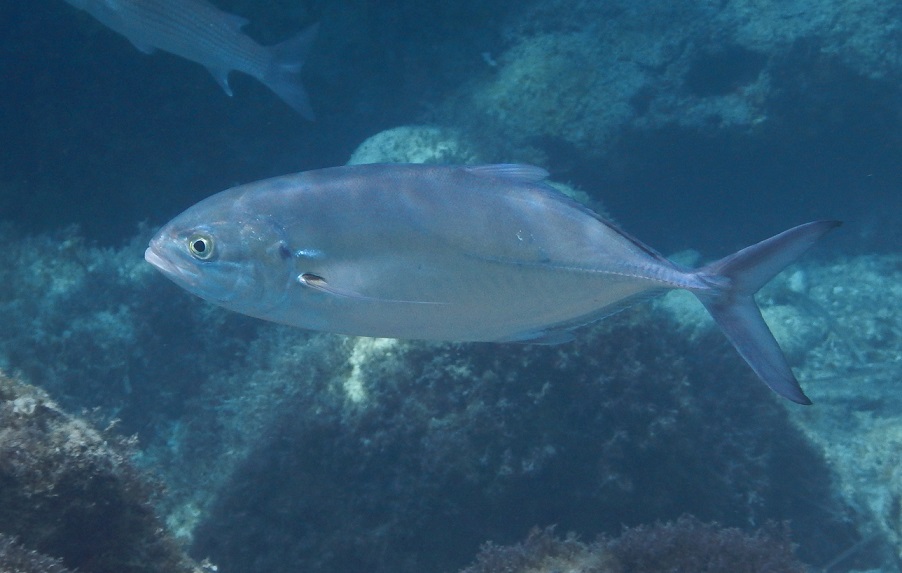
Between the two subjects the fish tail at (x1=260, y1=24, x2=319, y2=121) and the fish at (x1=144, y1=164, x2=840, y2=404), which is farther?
the fish tail at (x1=260, y1=24, x2=319, y2=121)

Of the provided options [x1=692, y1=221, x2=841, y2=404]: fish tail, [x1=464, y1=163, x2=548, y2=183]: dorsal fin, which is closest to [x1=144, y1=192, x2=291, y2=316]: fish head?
[x1=464, y1=163, x2=548, y2=183]: dorsal fin

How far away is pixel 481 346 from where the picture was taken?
4.85 metres

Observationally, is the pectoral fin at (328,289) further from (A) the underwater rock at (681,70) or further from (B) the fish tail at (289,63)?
(A) the underwater rock at (681,70)

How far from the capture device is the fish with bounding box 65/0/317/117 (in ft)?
17.8

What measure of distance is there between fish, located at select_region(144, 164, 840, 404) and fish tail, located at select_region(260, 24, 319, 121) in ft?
15.5

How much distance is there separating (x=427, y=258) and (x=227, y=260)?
697mm

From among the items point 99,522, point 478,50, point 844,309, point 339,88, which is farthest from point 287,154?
point 844,309

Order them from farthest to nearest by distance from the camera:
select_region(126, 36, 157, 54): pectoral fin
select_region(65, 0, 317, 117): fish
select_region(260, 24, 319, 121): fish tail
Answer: select_region(260, 24, 319, 121): fish tail < select_region(126, 36, 157, 54): pectoral fin < select_region(65, 0, 317, 117): fish

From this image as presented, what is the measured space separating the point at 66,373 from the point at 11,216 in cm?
282

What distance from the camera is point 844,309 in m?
8.88

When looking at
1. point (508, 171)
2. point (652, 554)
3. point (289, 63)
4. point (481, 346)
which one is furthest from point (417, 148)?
point (652, 554)

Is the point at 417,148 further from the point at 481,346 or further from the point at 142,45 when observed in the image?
the point at 481,346

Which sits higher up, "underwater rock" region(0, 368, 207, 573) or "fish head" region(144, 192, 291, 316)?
"fish head" region(144, 192, 291, 316)

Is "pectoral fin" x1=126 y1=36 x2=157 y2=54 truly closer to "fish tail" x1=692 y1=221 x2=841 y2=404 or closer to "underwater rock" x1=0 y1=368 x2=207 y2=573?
"underwater rock" x1=0 y1=368 x2=207 y2=573
